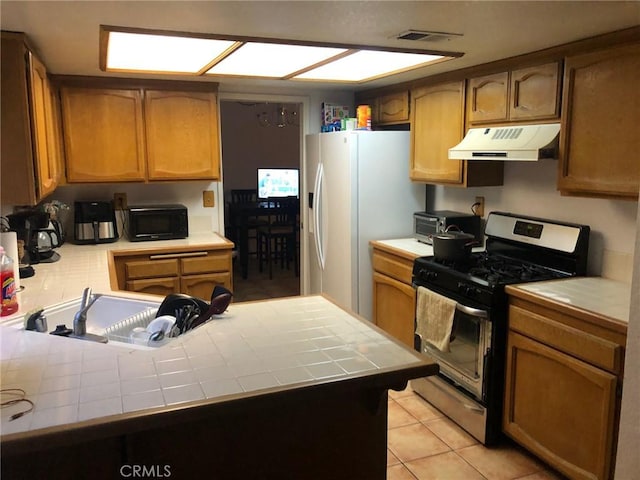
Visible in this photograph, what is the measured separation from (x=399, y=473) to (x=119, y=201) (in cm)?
288

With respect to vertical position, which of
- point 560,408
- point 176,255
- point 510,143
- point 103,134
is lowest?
point 560,408

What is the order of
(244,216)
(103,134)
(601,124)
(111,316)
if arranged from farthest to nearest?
(244,216) → (103,134) → (601,124) → (111,316)

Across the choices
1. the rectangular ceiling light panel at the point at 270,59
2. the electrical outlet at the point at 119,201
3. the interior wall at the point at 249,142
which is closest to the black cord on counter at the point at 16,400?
the rectangular ceiling light panel at the point at 270,59

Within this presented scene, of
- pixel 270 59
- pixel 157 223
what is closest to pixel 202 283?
pixel 157 223

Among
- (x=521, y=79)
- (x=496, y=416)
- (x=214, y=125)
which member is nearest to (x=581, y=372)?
(x=496, y=416)

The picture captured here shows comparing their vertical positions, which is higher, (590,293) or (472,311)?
(590,293)

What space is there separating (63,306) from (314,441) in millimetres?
1264

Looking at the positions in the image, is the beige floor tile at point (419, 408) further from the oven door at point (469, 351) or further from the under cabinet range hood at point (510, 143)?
the under cabinet range hood at point (510, 143)

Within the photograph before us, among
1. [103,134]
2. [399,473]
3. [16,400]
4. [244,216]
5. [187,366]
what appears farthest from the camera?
[244,216]

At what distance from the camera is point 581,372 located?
2.28 meters

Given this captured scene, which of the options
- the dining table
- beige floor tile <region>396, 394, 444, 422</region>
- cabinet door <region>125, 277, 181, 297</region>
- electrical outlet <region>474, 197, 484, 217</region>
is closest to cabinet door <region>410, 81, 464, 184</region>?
electrical outlet <region>474, 197, 484, 217</region>

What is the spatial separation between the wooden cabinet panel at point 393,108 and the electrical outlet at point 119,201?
6.83ft

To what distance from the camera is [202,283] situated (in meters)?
3.86

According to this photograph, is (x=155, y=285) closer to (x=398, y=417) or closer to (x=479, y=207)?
(x=398, y=417)
